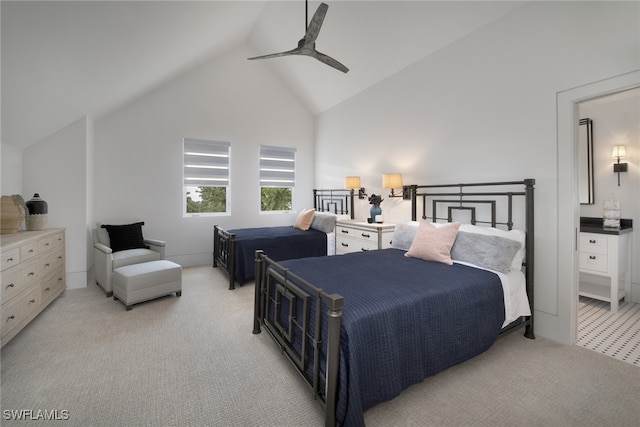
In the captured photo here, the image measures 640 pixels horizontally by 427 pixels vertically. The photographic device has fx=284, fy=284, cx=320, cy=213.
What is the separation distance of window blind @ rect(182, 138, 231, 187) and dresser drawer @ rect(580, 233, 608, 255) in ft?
17.6

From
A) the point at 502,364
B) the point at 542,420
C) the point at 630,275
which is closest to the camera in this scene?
the point at 542,420

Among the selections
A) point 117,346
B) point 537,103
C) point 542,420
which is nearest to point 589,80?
point 537,103

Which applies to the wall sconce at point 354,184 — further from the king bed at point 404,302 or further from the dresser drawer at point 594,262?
the dresser drawer at point 594,262

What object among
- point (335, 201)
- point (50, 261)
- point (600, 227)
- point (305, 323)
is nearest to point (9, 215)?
point (50, 261)

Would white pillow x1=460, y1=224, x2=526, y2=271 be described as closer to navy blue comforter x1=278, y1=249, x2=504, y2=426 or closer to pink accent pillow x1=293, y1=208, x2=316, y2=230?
navy blue comforter x1=278, y1=249, x2=504, y2=426

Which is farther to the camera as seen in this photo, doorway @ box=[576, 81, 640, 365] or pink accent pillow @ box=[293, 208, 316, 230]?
pink accent pillow @ box=[293, 208, 316, 230]

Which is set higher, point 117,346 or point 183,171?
point 183,171

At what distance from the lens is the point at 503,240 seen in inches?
95.3

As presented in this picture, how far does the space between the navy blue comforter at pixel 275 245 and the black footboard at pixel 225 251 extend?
80 mm

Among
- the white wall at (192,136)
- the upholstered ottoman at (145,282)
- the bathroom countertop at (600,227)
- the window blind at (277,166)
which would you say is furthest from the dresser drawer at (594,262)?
the upholstered ottoman at (145,282)

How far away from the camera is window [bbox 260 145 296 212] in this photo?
18.8ft

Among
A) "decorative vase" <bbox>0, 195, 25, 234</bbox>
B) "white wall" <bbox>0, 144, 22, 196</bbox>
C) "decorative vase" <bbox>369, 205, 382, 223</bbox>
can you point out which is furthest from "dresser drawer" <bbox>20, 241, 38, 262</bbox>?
"decorative vase" <bbox>369, 205, 382, 223</bbox>

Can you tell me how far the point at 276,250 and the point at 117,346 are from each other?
2125 millimetres

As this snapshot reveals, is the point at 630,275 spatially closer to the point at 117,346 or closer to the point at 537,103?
the point at 537,103
